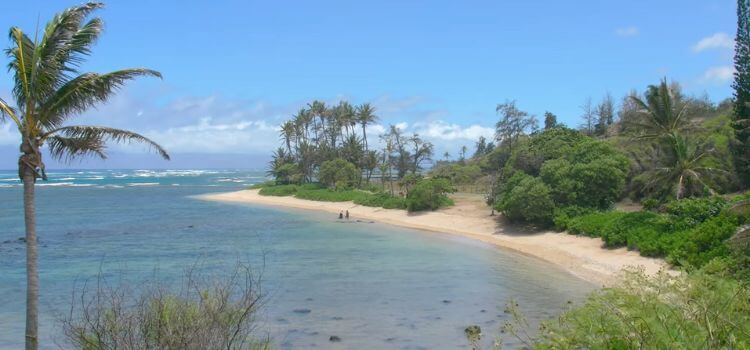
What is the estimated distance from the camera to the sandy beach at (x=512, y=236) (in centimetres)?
2494

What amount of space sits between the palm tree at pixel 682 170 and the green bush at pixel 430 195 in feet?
68.3

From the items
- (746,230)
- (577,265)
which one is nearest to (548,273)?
(577,265)

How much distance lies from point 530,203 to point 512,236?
2.61 m

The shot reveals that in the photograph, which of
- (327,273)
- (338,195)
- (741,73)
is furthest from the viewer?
(338,195)

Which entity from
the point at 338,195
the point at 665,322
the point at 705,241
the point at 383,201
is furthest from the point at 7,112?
the point at 338,195

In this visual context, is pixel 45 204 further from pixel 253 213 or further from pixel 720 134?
pixel 720 134

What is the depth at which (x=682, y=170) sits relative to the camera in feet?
97.3

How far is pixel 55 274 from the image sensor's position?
24.6 meters

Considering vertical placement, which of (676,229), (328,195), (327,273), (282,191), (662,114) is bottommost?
(327,273)

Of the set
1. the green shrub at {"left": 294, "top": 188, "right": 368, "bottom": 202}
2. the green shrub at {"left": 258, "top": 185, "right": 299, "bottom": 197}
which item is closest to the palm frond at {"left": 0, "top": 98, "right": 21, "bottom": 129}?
the green shrub at {"left": 294, "top": 188, "right": 368, "bottom": 202}

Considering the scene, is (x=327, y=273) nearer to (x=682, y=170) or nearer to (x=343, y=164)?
(x=682, y=170)

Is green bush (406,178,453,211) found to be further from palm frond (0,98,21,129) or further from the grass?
palm frond (0,98,21,129)

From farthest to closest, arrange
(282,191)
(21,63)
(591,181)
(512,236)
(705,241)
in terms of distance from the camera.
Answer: (282,191)
(512,236)
(591,181)
(705,241)
(21,63)

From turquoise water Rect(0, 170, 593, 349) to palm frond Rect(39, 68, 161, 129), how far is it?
735 centimetres
